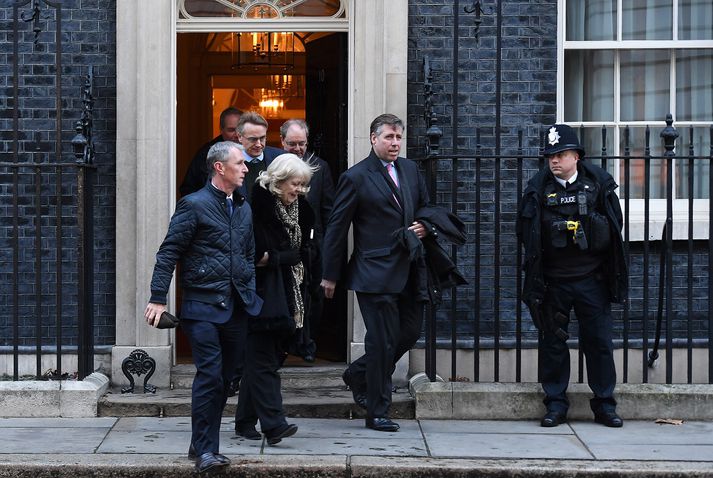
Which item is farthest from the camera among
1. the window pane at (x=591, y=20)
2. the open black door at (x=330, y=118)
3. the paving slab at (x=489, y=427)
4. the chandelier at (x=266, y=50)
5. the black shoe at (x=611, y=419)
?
the chandelier at (x=266, y=50)

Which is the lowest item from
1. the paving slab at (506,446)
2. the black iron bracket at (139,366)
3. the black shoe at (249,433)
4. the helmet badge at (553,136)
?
the paving slab at (506,446)

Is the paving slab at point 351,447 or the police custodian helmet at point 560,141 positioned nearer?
the paving slab at point 351,447

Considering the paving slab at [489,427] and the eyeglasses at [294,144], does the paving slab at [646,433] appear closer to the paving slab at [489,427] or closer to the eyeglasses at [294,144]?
the paving slab at [489,427]

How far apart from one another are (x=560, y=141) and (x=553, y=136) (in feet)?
0.24

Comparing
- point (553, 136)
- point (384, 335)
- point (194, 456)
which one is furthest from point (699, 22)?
point (194, 456)

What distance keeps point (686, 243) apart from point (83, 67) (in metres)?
4.59

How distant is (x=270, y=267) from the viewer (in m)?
7.62

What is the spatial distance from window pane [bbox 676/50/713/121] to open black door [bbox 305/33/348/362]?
255 cm

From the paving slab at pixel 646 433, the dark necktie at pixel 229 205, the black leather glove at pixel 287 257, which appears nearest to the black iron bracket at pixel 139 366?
the black leather glove at pixel 287 257

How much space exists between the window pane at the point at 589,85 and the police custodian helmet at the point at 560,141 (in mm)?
1707

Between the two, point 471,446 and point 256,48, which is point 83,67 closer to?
point 256,48

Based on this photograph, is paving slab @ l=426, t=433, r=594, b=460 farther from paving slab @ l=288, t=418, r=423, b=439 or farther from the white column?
the white column

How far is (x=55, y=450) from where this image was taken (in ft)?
25.0

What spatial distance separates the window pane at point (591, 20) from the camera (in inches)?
386
